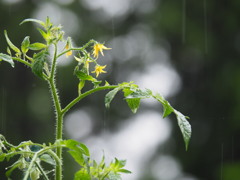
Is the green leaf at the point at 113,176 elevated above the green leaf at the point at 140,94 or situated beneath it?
situated beneath

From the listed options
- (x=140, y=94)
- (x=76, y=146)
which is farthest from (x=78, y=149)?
(x=140, y=94)

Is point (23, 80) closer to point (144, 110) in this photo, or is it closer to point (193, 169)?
point (144, 110)

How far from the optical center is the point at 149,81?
9844mm

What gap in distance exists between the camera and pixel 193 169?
8.38 m

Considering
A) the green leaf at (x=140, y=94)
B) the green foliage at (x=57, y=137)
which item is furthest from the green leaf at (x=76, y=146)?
the green leaf at (x=140, y=94)

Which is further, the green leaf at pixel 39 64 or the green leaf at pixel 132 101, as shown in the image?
the green leaf at pixel 132 101

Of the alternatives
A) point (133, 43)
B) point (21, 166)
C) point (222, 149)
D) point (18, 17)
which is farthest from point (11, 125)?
point (21, 166)

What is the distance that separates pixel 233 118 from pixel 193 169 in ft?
3.19

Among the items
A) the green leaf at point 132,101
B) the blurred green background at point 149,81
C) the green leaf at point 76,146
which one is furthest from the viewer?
the blurred green background at point 149,81

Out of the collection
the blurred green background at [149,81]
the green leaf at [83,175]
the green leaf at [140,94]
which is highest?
the green leaf at [140,94]

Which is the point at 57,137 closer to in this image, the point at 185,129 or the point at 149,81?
the point at 185,129

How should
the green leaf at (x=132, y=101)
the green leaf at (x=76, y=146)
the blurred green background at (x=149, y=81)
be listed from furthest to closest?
1. the blurred green background at (x=149, y=81)
2. the green leaf at (x=132, y=101)
3. the green leaf at (x=76, y=146)

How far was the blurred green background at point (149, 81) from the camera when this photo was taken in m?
8.55

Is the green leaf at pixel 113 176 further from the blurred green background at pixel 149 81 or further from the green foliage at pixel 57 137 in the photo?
the blurred green background at pixel 149 81
